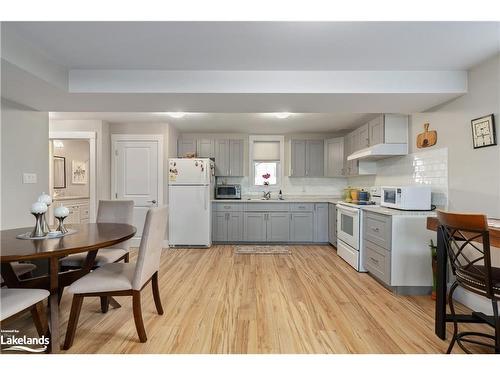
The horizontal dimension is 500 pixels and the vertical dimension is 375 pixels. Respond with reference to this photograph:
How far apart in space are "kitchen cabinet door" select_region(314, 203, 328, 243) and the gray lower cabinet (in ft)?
4.73

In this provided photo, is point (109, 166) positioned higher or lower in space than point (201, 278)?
higher

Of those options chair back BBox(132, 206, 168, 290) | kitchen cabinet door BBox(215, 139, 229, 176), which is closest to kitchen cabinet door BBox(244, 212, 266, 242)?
kitchen cabinet door BBox(215, 139, 229, 176)

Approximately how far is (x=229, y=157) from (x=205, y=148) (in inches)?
20.7

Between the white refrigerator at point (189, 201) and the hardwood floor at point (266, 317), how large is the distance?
1209mm

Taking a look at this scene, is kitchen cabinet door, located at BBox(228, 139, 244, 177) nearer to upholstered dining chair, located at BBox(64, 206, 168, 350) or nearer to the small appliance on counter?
the small appliance on counter

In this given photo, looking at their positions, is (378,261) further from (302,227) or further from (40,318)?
(40,318)

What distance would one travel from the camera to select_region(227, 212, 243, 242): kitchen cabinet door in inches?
187

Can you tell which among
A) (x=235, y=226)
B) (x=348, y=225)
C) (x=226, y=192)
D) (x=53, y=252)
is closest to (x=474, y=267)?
(x=348, y=225)

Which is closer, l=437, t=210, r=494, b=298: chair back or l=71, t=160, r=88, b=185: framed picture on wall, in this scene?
l=437, t=210, r=494, b=298: chair back
